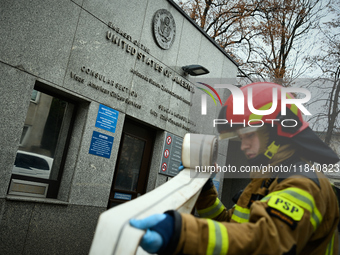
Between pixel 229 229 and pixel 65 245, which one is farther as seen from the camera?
pixel 65 245

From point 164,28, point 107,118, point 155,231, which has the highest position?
point 164,28

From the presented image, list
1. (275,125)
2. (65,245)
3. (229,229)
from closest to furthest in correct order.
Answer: (229,229), (275,125), (65,245)

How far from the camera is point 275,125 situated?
1.90m

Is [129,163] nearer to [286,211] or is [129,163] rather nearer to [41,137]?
[41,137]

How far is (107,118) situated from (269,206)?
4.39 m

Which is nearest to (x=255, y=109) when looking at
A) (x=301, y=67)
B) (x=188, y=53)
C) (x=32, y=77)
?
(x=32, y=77)

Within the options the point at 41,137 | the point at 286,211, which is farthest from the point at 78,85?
the point at 286,211

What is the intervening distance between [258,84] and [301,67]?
14.5 m

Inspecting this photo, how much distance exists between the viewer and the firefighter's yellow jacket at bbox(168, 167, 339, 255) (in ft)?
4.29

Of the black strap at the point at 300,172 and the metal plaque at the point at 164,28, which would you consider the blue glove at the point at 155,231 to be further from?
the metal plaque at the point at 164,28

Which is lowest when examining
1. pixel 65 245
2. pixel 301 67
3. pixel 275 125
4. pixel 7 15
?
pixel 65 245

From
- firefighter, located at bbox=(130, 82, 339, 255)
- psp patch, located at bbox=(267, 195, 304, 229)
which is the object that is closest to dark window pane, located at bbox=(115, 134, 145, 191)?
firefighter, located at bbox=(130, 82, 339, 255)

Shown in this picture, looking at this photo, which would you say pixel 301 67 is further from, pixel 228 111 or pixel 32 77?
pixel 228 111

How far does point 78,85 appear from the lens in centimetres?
507
